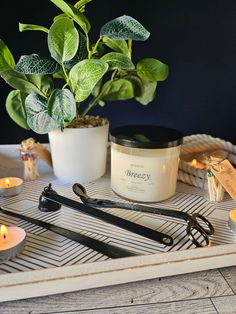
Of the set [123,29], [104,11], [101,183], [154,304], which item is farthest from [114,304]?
[104,11]

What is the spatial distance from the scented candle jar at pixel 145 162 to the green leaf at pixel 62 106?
0.11m

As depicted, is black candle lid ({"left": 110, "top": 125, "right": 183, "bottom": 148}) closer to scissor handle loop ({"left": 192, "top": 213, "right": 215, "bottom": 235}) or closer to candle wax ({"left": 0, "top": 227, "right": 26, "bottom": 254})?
scissor handle loop ({"left": 192, "top": 213, "right": 215, "bottom": 235})

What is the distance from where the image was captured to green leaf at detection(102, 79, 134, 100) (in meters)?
0.74

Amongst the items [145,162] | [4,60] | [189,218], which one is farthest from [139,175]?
[4,60]

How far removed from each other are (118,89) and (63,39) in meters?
0.19

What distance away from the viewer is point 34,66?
2.03 feet

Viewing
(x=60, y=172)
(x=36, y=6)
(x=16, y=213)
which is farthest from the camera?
(x=36, y=6)

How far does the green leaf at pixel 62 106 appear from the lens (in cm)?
60

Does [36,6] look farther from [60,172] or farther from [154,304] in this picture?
[154,304]

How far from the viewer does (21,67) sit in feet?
2.01

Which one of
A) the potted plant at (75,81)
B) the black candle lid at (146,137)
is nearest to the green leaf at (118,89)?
the potted plant at (75,81)

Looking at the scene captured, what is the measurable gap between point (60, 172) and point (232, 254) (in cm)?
42

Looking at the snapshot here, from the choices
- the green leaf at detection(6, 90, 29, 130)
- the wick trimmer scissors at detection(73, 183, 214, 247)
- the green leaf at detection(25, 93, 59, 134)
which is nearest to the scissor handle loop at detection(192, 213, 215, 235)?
the wick trimmer scissors at detection(73, 183, 214, 247)

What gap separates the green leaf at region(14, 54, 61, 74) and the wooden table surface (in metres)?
0.41
